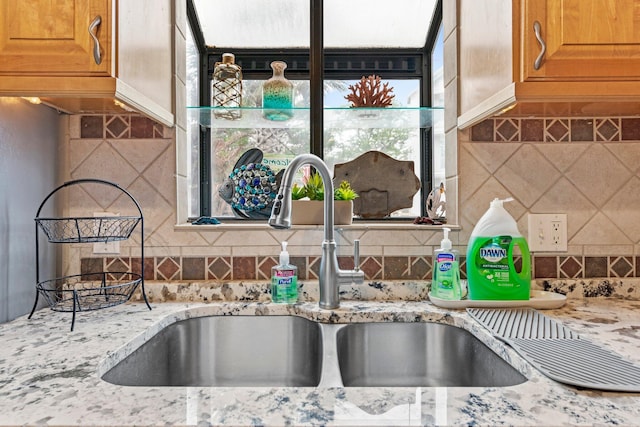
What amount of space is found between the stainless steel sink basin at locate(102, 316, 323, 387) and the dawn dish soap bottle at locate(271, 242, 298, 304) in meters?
0.05

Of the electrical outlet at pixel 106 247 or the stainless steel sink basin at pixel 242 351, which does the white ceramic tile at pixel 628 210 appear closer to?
the stainless steel sink basin at pixel 242 351

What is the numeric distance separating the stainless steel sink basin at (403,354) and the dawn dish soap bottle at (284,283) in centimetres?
19

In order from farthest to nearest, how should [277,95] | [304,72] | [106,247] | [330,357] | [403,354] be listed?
[304,72], [277,95], [106,247], [403,354], [330,357]

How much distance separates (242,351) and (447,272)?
604 millimetres

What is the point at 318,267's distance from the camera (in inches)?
47.9

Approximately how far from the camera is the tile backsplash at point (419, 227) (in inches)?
47.3

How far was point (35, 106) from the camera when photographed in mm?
1066

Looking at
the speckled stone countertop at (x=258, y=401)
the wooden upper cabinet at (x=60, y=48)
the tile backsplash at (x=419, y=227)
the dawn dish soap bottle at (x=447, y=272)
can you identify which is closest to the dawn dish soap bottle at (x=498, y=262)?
the dawn dish soap bottle at (x=447, y=272)

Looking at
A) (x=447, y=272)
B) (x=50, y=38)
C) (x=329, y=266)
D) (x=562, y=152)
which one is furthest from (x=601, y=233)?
(x=50, y=38)

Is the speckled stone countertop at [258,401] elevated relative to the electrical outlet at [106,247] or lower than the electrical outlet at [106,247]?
lower

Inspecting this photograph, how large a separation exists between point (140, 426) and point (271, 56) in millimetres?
1381

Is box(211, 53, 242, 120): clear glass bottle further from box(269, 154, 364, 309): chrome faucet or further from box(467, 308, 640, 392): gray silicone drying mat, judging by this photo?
Result: box(467, 308, 640, 392): gray silicone drying mat

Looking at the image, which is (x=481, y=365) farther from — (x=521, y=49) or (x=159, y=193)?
(x=159, y=193)

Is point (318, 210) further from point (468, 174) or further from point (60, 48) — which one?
point (60, 48)
